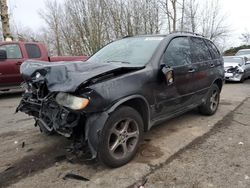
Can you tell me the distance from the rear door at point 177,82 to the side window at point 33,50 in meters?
6.25

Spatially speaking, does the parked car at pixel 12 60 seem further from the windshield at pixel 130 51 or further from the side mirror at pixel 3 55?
the windshield at pixel 130 51

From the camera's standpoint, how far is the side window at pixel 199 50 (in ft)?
16.9

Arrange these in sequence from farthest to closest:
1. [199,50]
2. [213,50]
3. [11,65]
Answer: [11,65] → [213,50] → [199,50]

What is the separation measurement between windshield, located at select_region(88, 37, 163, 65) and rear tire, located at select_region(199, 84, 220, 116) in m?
2.00

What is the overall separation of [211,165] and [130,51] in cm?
216

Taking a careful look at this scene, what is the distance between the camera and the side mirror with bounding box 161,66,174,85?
3926 mm

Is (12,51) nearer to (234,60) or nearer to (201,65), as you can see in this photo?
(201,65)

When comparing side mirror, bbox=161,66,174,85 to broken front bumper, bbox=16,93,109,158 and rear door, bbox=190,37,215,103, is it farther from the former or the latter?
broken front bumper, bbox=16,93,109,158

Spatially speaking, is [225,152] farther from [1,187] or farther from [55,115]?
[1,187]

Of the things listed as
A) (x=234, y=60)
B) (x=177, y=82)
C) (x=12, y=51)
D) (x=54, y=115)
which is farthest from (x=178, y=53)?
(x=234, y=60)

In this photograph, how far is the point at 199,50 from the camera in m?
5.37

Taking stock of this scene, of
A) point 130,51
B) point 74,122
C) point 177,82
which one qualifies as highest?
point 130,51

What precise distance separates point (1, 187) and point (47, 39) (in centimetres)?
3454

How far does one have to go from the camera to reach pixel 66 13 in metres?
26.6
